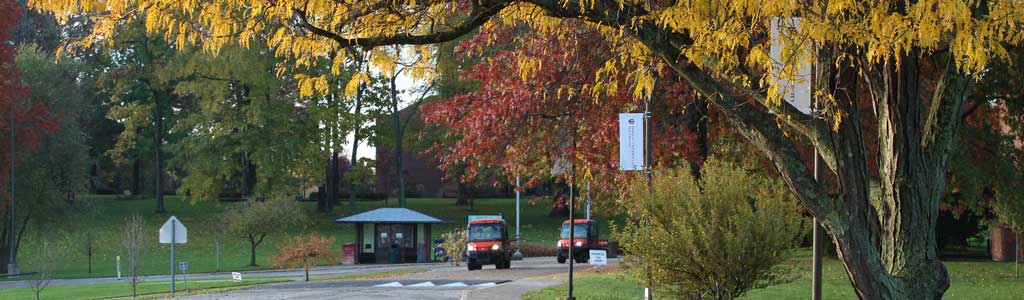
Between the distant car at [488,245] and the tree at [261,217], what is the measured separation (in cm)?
1022

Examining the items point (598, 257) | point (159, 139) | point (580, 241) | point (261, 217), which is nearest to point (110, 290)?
point (261, 217)

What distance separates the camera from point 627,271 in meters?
15.4

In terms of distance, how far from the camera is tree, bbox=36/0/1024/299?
10922mm

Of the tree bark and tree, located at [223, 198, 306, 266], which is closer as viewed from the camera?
tree, located at [223, 198, 306, 266]

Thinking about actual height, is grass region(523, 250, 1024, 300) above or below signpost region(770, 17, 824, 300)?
below

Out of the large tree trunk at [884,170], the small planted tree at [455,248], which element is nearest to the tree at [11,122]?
the small planted tree at [455,248]

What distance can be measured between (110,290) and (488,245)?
40.3 ft

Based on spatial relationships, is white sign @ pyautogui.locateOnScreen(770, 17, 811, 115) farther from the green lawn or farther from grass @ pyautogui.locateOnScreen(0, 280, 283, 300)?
the green lawn

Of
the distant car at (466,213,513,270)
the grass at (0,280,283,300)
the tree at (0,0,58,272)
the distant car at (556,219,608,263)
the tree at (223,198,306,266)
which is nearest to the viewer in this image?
the grass at (0,280,283,300)

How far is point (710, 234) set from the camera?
14.1 m

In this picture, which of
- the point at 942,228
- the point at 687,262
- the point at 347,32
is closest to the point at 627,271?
the point at 687,262

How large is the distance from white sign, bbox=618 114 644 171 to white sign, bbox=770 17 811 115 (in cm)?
408

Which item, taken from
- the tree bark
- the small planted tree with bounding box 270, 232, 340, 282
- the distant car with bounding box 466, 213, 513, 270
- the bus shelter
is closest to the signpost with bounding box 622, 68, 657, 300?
the distant car with bounding box 466, 213, 513, 270

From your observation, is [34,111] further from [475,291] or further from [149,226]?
[475,291]
